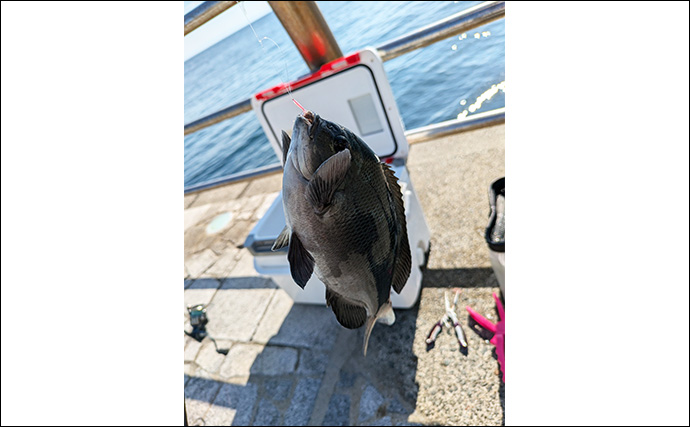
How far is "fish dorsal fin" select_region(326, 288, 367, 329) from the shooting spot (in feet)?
3.69

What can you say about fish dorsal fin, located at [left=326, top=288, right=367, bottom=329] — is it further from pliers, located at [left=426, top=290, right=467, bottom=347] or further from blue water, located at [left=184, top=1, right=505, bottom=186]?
blue water, located at [left=184, top=1, right=505, bottom=186]

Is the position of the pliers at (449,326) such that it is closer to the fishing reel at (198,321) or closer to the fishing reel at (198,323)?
the fishing reel at (198,323)

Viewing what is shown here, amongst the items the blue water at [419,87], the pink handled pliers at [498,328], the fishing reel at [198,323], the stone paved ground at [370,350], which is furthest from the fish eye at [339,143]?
the blue water at [419,87]

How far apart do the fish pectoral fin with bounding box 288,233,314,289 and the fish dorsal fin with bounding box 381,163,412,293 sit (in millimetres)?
287

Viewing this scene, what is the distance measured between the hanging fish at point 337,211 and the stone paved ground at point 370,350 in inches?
68.9

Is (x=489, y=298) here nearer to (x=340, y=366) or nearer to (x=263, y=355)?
(x=340, y=366)

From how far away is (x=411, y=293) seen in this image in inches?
118

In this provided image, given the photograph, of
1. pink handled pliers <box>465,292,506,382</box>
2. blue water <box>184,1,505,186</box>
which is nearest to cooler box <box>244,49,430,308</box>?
pink handled pliers <box>465,292,506,382</box>

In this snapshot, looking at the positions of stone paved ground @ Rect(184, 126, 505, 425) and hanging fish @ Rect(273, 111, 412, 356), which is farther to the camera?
stone paved ground @ Rect(184, 126, 505, 425)

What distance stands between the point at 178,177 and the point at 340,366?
2.43 m

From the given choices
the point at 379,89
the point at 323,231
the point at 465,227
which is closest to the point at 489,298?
the point at 465,227

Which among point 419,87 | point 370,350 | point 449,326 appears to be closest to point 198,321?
point 370,350

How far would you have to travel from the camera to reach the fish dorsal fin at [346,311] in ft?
3.69

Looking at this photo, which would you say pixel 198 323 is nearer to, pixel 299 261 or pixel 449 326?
pixel 449 326
